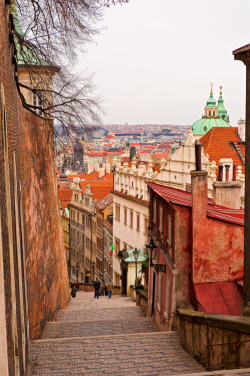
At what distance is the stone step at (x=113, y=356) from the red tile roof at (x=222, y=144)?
26.3m

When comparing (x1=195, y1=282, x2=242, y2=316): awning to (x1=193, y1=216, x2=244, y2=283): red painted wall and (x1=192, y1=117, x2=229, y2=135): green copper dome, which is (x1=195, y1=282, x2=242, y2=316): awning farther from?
(x1=192, y1=117, x2=229, y2=135): green copper dome

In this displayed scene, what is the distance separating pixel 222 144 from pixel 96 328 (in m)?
25.8

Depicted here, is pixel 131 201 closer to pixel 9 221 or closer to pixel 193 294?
pixel 193 294

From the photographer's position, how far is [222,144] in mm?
39094

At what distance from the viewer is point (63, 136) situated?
17.2 metres

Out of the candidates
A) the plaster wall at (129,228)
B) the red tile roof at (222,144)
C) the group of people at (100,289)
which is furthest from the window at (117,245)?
the group of people at (100,289)

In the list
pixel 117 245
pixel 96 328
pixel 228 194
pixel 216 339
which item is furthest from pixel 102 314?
pixel 117 245

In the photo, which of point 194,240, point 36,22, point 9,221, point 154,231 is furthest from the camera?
point 154,231

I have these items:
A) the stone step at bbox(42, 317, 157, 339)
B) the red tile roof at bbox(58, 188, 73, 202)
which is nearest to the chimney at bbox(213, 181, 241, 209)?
the stone step at bbox(42, 317, 157, 339)

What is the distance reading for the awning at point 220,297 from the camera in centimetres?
1234

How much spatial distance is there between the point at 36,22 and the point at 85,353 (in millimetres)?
7735

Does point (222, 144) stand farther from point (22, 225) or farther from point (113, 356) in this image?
point (113, 356)

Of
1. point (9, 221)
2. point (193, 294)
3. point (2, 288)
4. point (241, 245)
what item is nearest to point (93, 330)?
point (193, 294)

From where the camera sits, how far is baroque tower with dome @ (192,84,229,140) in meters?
90.9
